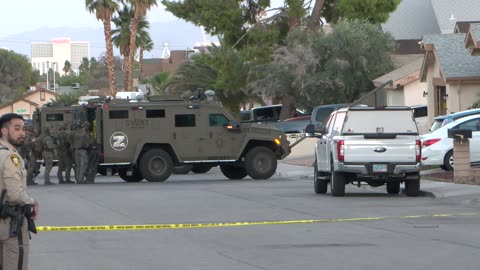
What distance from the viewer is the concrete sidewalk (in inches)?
894

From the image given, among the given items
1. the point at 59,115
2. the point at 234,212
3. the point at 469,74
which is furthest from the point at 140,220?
the point at 469,74

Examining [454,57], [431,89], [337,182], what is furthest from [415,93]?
[337,182]

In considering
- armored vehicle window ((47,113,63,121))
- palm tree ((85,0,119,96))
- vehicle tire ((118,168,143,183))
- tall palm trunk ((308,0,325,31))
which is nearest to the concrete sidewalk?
vehicle tire ((118,168,143,183))

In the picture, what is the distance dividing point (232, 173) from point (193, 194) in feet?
27.1

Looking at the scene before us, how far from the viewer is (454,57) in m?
40.9

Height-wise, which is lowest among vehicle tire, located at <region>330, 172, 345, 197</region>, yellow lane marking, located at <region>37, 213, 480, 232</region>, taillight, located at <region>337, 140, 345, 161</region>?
yellow lane marking, located at <region>37, 213, 480, 232</region>

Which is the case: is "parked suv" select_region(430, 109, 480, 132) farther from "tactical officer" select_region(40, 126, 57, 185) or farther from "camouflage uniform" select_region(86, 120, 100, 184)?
"tactical officer" select_region(40, 126, 57, 185)

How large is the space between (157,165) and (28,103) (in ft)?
280

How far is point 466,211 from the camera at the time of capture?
62.3ft

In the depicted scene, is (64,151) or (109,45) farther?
(109,45)

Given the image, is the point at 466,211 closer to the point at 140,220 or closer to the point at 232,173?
the point at 140,220

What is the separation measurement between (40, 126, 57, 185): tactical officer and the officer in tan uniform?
72.9 ft

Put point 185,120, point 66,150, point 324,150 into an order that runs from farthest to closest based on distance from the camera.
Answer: point 66,150
point 185,120
point 324,150

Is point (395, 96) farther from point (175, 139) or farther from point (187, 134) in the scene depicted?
point (175, 139)
